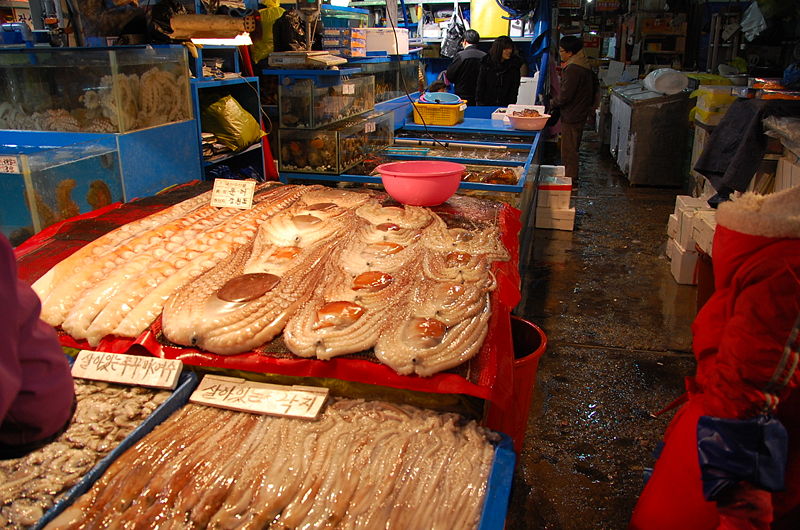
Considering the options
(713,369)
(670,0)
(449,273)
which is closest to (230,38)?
(449,273)

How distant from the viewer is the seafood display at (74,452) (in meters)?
1.37

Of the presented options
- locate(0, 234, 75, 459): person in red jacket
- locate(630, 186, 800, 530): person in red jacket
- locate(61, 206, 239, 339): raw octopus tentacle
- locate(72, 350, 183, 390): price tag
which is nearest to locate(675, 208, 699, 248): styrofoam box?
Answer: locate(630, 186, 800, 530): person in red jacket

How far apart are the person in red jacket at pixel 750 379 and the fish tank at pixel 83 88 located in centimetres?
341

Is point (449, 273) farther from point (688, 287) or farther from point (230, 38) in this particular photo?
point (688, 287)

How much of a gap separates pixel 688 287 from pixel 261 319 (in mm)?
4609

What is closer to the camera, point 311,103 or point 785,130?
point 785,130

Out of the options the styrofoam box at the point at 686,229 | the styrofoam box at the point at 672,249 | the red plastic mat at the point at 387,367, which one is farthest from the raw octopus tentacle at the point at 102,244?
the styrofoam box at the point at 672,249

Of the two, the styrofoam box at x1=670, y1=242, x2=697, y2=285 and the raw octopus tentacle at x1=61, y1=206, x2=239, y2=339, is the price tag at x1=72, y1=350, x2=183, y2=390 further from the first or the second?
the styrofoam box at x1=670, y1=242, x2=697, y2=285

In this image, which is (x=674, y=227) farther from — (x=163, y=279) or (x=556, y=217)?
(x=163, y=279)

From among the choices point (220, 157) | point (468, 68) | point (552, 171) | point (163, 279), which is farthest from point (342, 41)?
point (468, 68)

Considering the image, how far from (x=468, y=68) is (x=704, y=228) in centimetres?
510

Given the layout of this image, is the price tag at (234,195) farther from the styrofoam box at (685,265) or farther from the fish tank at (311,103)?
the styrofoam box at (685,265)

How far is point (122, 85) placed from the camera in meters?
3.63

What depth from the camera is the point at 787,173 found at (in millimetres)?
4605
